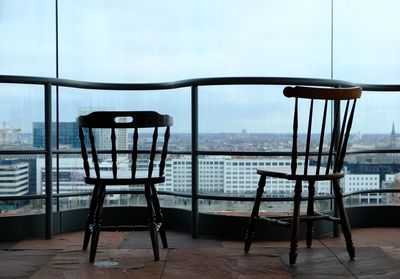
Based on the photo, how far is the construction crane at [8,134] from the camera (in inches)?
131

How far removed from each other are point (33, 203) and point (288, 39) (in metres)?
2.02

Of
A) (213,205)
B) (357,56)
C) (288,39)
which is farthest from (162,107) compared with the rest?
(357,56)

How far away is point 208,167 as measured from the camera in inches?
131

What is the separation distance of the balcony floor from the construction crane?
560 mm

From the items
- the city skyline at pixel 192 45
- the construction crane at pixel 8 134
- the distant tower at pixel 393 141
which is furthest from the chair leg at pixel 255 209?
the construction crane at pixel 8 134

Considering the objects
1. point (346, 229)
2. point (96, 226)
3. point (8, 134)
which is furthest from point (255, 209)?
point (8, 134)

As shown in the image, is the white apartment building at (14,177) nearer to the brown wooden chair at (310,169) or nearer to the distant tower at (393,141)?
the brown wooden chair at (310,169)

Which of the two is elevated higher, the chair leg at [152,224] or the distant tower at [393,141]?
the distant tower at [393,141]

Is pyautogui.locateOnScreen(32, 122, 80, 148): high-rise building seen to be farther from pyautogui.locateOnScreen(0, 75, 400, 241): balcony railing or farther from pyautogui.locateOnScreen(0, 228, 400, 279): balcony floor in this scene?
pyautogui.locateOnScreen(0, 228, 400, 279): balcony floor

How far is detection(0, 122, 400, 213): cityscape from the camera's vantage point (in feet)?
10.8

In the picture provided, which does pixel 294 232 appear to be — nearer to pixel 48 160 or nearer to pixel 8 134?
pixel 48 160

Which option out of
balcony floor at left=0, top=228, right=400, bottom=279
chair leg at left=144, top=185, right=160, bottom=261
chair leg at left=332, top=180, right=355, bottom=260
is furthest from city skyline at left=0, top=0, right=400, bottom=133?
chair leg at left=332, top=180, right=355, bottom=260

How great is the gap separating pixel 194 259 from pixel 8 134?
1.33 meters

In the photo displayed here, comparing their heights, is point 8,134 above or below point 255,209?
above
